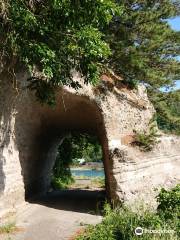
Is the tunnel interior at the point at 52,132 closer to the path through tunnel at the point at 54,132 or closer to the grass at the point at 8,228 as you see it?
the path through tunnel at the point at 54,132

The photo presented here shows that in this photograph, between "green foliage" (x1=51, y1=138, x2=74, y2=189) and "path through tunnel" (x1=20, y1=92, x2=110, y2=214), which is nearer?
"path through tunnel" (x1=20, y1=92, x2=110, y2=214)

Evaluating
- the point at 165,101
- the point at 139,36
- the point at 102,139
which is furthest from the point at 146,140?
the point at 165,101

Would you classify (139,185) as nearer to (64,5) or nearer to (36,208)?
(36,208)

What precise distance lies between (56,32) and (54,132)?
37.2ft

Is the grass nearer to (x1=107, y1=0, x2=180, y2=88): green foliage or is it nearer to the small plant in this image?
(x1=107, y1=0, x2=180, y2=88): green foliage

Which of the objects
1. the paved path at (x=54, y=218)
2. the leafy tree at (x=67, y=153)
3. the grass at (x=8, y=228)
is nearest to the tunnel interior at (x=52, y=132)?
the paved path at (x=54, y=218)

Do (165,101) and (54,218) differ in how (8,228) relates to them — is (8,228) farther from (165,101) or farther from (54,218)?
(165,101)

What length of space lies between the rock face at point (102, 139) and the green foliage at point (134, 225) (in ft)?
8.65

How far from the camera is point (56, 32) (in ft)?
31.0

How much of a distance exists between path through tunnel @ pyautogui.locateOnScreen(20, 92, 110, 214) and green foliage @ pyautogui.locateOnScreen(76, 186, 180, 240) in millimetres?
4064

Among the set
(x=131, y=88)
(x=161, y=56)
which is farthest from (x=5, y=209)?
(x=161, y=56)

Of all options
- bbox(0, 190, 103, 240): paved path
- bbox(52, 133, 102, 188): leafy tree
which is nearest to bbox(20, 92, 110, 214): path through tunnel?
bbox(0, 190, 103, 240): paved path

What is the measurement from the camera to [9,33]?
9453 mm

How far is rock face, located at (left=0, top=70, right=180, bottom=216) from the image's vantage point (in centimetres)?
1297
